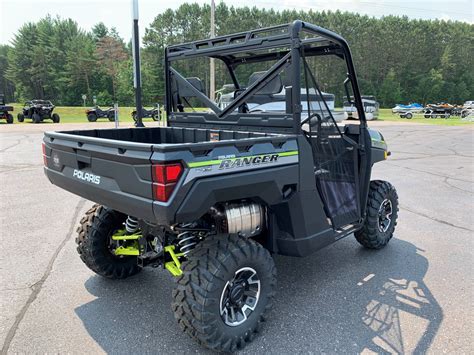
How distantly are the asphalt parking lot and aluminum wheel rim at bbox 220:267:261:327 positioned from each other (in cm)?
22

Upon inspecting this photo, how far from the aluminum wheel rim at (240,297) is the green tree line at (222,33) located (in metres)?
49.6

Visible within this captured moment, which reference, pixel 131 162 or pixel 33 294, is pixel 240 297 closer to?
pixel 131 162

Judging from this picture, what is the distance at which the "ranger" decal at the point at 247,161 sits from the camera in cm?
238

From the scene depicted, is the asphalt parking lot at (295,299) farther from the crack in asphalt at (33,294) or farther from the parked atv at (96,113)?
the parked atv at (96,113)

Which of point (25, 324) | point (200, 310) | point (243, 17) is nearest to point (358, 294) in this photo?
point (200, 310)

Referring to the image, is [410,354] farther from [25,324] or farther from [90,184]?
[25,324]

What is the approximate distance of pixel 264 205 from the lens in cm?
292

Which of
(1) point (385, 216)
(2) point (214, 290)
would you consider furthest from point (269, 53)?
(2) point (214, 290)

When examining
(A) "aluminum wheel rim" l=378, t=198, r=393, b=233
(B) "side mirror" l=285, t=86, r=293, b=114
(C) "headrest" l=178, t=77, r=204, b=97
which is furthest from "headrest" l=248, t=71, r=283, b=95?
(A) "aluminum wheel rim" l=378, t=198, r=393, b=233

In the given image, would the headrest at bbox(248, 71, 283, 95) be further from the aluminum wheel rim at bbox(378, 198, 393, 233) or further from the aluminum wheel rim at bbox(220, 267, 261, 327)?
the aluminum wheel rim at bbox(378, 198, 393, 233)

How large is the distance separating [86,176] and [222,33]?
183ft

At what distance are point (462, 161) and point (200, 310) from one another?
11.3m

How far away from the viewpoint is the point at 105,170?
8.27ft

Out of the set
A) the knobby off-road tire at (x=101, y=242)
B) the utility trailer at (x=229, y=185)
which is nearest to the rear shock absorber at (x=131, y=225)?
the utility trailer at (x=229, y=185)
